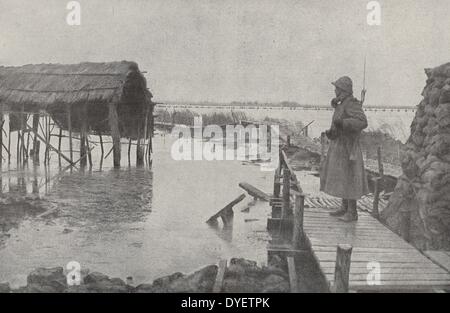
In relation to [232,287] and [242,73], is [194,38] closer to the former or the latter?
[242,73]

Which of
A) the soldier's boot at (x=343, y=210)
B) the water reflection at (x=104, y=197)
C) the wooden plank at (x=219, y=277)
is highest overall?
the soldier's boot at (x=343, y=210)

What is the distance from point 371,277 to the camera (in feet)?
17.3

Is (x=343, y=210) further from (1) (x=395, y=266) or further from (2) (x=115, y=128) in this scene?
(2) (x=115, y=128)

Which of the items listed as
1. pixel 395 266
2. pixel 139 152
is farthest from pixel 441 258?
pixel 139 152

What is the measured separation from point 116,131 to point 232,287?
36.4 ft

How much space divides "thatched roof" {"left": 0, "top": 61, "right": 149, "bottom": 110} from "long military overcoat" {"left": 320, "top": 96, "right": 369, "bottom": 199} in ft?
32.7

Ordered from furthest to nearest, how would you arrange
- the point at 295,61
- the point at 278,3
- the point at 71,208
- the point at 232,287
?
the point at 71,208
the point at 295,61
the point at 278,3
the point at 232,287

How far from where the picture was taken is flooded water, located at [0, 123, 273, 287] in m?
7.15

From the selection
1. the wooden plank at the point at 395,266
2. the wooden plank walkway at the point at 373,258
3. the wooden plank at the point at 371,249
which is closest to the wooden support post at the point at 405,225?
the wooden plank walkway at the point at 373,258

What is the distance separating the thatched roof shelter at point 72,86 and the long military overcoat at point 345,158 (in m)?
9.95

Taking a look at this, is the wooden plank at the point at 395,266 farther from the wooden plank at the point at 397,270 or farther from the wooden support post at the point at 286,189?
the wooden support post at the point at 286,189

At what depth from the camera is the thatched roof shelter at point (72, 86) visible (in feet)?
50.1

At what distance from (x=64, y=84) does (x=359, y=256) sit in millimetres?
12826

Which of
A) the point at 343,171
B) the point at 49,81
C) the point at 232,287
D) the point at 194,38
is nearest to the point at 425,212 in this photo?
the point at 343,171
